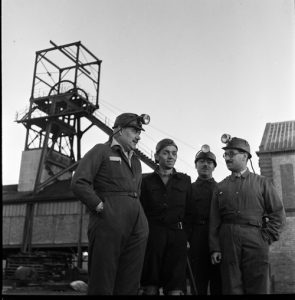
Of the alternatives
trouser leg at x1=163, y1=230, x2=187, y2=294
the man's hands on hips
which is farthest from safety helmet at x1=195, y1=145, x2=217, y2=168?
the man's hands on hips

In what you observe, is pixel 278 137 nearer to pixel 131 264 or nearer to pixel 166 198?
pixel 166 198

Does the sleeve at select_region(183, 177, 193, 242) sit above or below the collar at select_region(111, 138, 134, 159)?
below

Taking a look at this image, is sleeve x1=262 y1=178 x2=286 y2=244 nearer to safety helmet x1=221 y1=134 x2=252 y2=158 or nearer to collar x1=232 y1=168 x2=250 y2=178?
collar x1=232 y1=168 x2=250 y2=178

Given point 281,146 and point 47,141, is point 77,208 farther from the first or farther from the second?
point 281,146

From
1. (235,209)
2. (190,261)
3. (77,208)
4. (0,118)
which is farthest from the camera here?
(77,208)

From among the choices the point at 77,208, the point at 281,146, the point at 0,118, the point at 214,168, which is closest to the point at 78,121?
the point at 77,208

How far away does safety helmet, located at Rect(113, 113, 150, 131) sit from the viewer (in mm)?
4328

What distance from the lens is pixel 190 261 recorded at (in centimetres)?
489

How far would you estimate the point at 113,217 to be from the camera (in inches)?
153

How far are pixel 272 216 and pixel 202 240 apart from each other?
34.9 inches

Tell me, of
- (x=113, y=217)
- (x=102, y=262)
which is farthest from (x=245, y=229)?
(x=102, y=262)

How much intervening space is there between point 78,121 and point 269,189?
27.7 m

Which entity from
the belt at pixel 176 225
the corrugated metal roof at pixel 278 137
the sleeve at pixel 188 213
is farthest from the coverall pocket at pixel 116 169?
the corrugated metal roof at pixel 278 137

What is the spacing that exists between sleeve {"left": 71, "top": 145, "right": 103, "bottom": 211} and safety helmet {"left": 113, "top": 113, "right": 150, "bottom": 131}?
35cm
